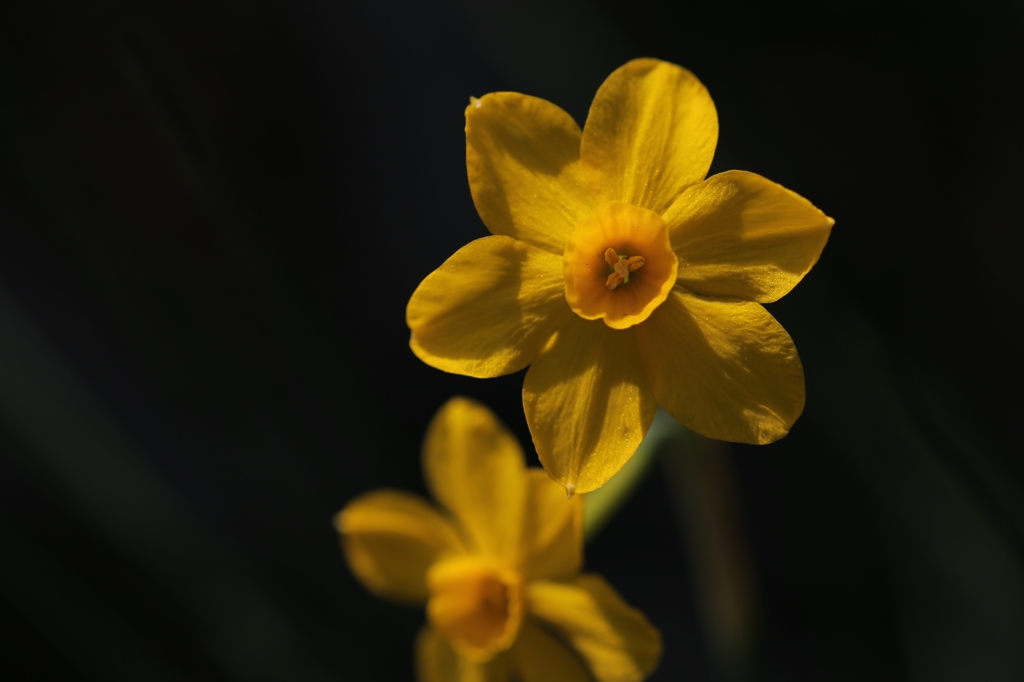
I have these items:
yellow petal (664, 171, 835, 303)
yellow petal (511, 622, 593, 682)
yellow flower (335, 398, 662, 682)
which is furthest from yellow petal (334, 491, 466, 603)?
yellow petal (664, 171, 835, 303)

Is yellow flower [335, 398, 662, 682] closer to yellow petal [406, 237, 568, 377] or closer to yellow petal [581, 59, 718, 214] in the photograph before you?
yellow petal [406, 237, 568, 377]

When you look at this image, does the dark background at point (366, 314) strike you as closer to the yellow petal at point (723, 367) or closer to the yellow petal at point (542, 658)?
the yellow petal at point (723, 367)

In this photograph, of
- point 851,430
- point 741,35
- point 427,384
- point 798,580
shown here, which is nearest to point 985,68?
point 741,35

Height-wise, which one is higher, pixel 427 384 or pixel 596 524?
pixel 596 524

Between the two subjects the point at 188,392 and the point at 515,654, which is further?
the point at 188,392

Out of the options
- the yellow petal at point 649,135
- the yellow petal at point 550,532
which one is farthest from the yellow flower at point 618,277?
the yellow petal at point 550,532

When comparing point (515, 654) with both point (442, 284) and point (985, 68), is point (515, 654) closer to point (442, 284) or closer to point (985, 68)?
point (442, 284)
